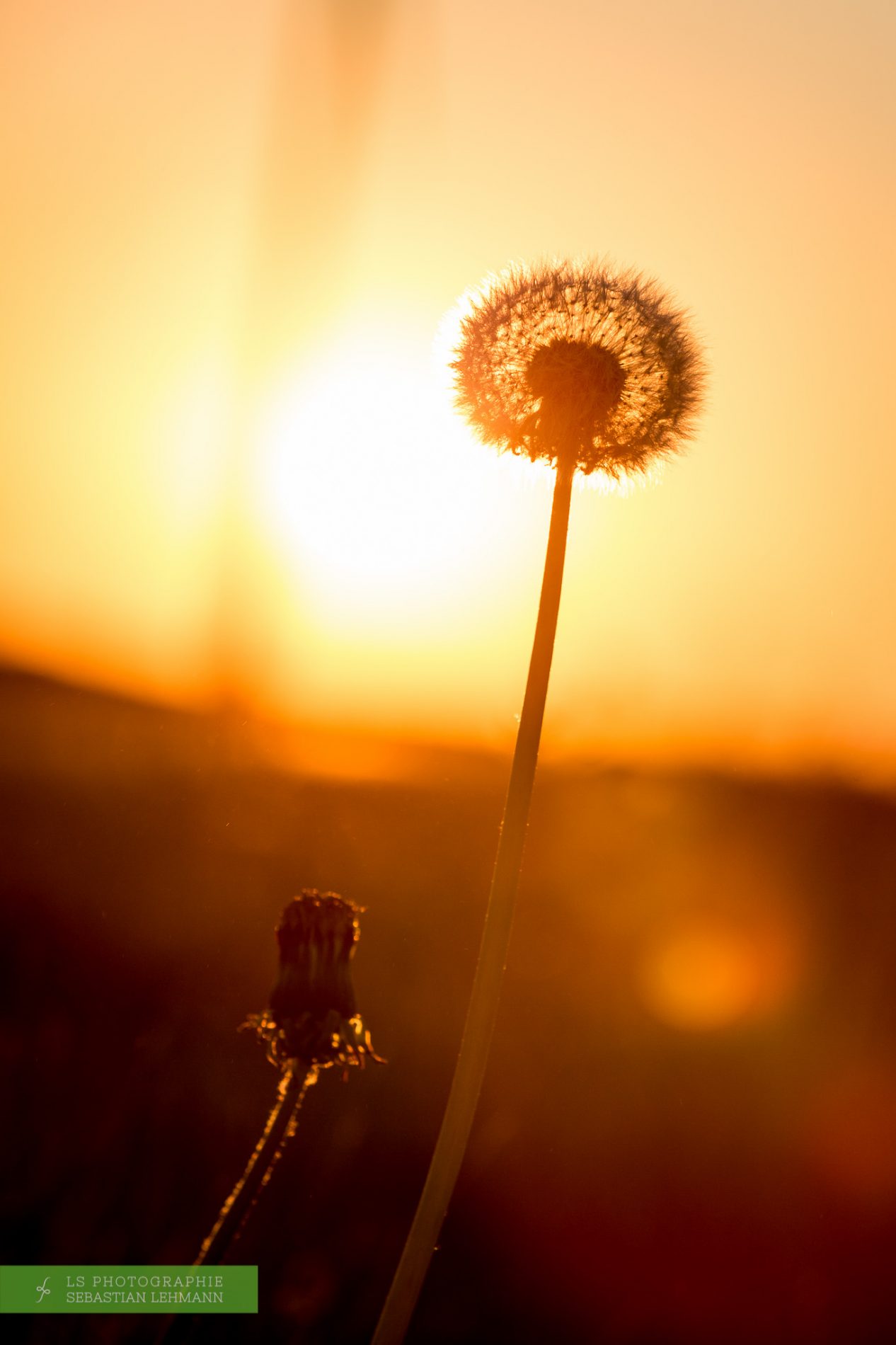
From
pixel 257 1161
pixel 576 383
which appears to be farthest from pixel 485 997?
pixel 576 383

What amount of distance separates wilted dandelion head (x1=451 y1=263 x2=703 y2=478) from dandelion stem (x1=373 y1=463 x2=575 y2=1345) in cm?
102

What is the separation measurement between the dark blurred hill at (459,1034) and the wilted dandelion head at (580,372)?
2.97 m

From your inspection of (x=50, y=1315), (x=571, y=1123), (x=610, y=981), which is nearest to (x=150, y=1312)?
(x=50, y=1315)

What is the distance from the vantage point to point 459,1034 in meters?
6.82

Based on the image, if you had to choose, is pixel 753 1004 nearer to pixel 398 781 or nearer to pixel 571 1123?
pixel 571 1123

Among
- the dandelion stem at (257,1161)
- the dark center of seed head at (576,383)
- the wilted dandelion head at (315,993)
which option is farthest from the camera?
the dark center of seed head at (576,383)

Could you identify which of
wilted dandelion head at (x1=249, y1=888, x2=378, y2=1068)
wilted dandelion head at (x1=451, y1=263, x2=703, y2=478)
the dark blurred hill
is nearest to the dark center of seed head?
wilted dandelion head at (x1=451, y1=263, x2=703, y2=478)

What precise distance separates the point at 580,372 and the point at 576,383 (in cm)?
5

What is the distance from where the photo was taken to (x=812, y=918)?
8633 millimetres

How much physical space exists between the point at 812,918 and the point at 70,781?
6195 mm

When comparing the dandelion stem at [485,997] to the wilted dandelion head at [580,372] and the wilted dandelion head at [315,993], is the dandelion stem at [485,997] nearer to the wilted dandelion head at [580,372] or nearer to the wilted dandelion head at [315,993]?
the wilted dandelion head at [315,993]

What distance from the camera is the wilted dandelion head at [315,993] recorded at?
130 inches

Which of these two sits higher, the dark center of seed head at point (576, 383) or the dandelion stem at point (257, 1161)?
the dark center of seed head at point (576, 383)

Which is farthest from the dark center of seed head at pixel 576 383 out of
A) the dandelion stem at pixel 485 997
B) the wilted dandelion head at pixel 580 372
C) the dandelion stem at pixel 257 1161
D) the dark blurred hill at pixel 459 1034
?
the dark blurred hill at pixel 459 1034
